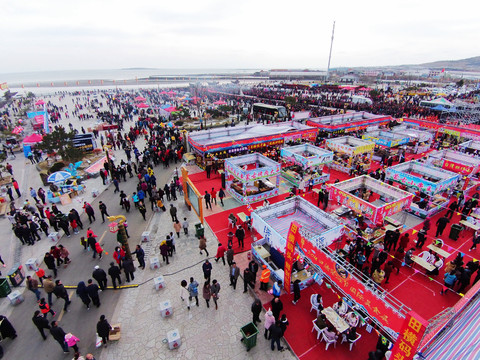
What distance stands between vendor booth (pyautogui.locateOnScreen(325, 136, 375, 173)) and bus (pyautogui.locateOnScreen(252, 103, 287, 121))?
1393cm

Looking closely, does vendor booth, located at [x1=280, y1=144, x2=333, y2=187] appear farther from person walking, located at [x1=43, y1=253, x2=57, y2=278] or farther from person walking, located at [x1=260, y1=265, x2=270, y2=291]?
person walking, located at [x1=43, y1=253, x2=57, y2=278]

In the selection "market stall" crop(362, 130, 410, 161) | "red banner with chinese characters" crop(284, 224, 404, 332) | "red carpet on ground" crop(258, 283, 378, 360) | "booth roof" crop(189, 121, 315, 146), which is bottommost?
"red carpet on ground" crop(258, 283, 378, 360)

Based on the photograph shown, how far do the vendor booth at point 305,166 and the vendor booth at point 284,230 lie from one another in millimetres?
6571

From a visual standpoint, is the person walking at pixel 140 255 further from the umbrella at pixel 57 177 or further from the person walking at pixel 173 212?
the umbrella at pixel 57 177

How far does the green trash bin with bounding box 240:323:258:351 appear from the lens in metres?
7.62

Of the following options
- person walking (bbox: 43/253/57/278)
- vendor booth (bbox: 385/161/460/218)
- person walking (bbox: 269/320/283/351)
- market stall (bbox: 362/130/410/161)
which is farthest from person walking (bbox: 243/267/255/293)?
market stall (bbox: 362/130/410/161)

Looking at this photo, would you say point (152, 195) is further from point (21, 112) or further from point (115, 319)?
point (21, 112)

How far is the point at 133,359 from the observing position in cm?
757

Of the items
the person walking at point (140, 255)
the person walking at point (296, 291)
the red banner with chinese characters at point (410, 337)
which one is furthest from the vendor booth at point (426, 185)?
the person walking at point (140, 255)

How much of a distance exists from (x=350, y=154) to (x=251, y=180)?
10.7 meters

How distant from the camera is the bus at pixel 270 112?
36.1 m

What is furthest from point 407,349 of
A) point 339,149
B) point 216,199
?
point 339,149

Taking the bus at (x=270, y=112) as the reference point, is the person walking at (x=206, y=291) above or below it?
below

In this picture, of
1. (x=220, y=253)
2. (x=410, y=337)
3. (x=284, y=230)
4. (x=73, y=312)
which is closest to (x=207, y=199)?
(x=220, y=253)
